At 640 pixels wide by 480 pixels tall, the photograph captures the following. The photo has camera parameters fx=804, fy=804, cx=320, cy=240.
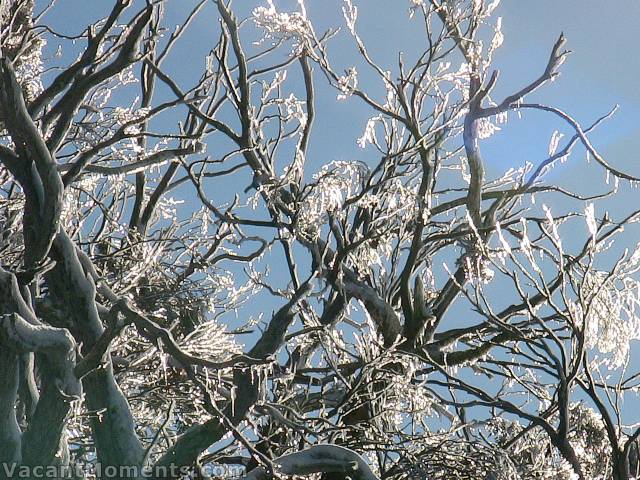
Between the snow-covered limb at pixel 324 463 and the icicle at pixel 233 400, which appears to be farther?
the snow-covered limb at pixel 324 463

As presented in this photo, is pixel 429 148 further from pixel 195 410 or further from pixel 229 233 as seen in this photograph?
pixel 195 410

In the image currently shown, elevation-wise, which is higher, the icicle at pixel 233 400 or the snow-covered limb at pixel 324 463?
the icicle at pixel 233 400

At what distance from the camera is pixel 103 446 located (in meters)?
5.45

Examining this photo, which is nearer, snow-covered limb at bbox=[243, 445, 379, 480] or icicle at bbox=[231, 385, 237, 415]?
icicle at bbox=[231, 385, 237, 415]

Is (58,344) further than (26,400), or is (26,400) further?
(26,400)

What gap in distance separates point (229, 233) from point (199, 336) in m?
3.14

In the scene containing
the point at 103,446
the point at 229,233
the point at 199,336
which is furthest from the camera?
the point at 229,233

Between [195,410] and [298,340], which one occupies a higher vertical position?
[298,340]

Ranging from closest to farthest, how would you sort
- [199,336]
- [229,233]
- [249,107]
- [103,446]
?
[103,446], [199,336], [249,107], [229,233]

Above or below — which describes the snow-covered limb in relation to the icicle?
below

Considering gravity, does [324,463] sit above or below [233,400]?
below

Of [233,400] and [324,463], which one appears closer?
[233,400]

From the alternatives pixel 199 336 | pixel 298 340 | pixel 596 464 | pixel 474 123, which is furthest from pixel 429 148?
pixel 596 464

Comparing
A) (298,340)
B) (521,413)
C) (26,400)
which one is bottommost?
(26,400)
